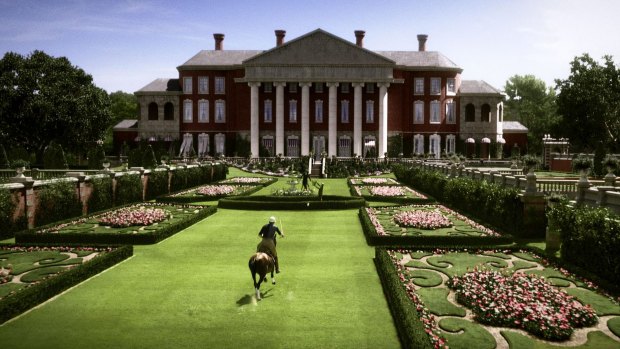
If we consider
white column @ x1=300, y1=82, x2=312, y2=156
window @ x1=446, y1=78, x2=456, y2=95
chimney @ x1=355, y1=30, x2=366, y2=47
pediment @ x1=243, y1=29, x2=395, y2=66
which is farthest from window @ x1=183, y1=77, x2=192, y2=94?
window @ x1=446, y1=78, x2=456, y2=95

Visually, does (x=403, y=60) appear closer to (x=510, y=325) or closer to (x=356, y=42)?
(x=356, y=42)

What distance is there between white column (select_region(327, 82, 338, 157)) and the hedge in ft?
161

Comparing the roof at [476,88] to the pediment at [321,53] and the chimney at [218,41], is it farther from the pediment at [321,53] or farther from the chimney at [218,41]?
the chimney at [218,41]

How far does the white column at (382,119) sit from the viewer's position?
63.8 metres

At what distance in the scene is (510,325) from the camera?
9.43m

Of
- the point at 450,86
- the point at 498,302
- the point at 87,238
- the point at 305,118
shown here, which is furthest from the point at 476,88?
the point at 498,302

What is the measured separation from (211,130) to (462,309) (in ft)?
198

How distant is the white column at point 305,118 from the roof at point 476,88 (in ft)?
66.1

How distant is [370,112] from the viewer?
6562cm

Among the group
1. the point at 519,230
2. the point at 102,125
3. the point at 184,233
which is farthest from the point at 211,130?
the point at 519,230

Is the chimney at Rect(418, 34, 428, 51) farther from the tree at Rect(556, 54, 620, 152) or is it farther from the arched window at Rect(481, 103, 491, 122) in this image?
the tree at Rect(556, 54, 620, 152)

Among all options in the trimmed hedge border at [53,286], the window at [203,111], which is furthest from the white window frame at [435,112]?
the trimmed hedge border at [53,286]

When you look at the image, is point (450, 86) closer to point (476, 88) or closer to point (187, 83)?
point (476, 88)

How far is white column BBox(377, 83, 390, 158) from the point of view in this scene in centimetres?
6375
